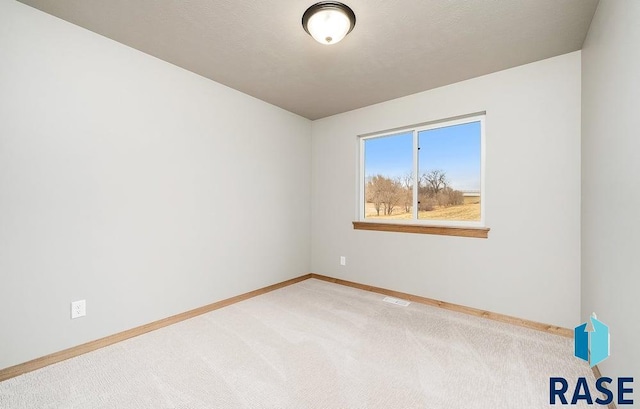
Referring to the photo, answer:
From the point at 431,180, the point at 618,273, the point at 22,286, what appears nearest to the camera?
→ the point at 618,273

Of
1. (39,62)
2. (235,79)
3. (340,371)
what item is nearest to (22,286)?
(39,62)

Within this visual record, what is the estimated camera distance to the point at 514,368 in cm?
185

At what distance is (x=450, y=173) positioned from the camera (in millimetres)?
3105

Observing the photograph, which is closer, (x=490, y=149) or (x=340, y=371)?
(x=340, y=371)

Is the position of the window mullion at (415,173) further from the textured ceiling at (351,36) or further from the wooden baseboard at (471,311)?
the wooden baseboard at (471,311)

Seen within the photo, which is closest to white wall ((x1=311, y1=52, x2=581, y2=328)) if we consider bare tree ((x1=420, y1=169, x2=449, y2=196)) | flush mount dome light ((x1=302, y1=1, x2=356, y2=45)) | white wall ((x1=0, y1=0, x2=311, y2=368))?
bare tree ((x1=420, y1=169, x2=449, y2=196))

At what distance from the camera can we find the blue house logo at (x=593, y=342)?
5.40ft

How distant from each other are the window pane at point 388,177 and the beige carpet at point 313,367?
1.40 meters

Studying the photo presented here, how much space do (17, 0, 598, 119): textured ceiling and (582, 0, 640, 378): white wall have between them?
0.36 meters

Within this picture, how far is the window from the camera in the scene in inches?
116

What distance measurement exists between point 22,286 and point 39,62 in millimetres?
1524

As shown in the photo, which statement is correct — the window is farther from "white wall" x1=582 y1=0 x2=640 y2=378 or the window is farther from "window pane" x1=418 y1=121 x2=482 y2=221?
"white wall" x1=582 y1=0 x2=640 y2=378

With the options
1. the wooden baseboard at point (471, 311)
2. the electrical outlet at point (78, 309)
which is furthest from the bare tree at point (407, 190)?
the electrical outlet at point (78, 309)

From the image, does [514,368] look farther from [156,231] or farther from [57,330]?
[57,330]
